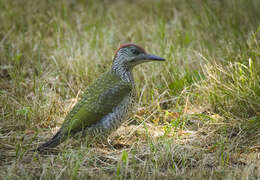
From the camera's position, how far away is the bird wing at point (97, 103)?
3367 millimetres

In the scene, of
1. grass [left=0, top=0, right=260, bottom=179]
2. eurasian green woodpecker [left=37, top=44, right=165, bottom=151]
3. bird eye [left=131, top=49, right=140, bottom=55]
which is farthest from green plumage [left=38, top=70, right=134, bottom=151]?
bird eye [left=131, top=49, right=140, bottom=55]

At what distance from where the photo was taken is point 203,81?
13.1 feet

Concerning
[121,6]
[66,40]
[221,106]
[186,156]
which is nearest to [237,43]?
[221,106]

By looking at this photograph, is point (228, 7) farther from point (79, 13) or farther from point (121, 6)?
point (79, 13)

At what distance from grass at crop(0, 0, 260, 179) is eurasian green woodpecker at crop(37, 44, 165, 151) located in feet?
0.51

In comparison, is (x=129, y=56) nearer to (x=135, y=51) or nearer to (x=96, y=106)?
(x=135, y=51)

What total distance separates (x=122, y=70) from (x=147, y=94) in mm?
701

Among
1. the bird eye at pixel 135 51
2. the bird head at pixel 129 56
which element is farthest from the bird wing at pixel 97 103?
the bird eye at pixel 135 51

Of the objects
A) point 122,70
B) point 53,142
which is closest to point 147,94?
point 122,70

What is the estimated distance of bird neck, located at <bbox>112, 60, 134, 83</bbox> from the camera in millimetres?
3752

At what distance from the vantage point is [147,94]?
172 inches

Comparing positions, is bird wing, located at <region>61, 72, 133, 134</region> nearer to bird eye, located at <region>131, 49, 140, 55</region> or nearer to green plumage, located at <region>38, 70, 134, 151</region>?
green plumage, located at <region>38, 70, 134, 151</region>

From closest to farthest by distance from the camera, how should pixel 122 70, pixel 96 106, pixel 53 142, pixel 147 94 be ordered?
pixel 53 142
pixel 96 106
pixel 122 70
pixel 147 94

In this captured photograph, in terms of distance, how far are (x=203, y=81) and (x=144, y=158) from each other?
1.20 meters
